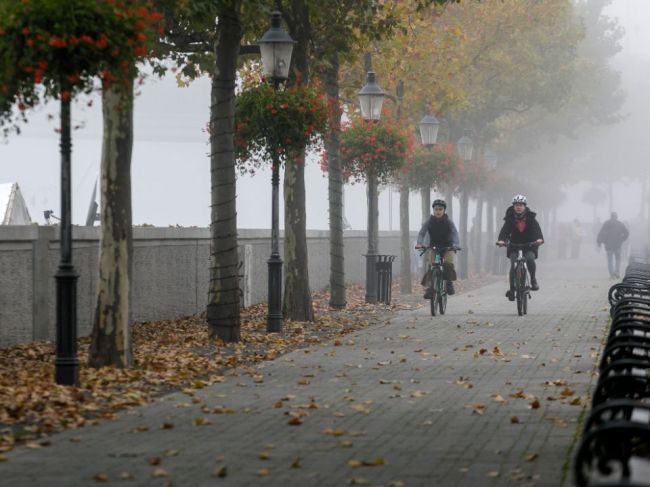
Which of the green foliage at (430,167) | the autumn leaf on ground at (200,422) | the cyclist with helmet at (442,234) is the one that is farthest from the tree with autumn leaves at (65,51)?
the green foliage at (430,167)

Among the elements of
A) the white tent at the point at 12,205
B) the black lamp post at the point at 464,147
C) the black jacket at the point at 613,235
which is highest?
the black lamp post at the point at 464,147

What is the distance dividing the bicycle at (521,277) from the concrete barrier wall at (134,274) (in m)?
4.51

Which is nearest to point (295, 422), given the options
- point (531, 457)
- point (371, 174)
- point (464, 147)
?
point (531, 457)

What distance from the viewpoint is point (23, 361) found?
15195 millimetres

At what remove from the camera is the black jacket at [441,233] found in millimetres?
24500

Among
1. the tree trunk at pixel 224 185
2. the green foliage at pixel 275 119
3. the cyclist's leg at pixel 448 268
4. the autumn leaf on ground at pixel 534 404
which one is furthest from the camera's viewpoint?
the cyclist's leg at pixel 448 268

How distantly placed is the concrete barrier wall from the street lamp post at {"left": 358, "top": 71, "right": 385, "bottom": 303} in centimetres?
197

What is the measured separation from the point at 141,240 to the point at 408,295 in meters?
12.8

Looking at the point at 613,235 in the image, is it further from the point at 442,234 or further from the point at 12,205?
the point at 442,234

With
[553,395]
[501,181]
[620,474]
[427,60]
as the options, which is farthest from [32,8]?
[501,181]

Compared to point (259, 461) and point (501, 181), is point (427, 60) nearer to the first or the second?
point (501, 181)

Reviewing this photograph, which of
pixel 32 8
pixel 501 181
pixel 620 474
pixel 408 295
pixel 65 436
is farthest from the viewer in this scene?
pixel 501 181

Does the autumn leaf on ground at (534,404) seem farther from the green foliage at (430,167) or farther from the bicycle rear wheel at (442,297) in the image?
the green foliage at (430,167)

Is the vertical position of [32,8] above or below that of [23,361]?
above
